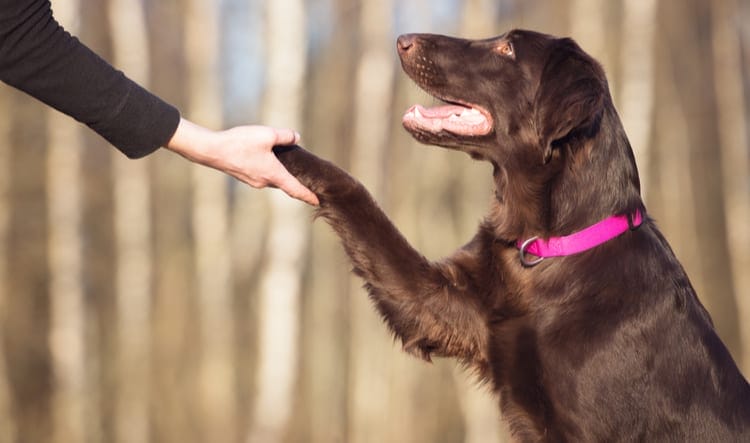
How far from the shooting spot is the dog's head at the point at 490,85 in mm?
3951

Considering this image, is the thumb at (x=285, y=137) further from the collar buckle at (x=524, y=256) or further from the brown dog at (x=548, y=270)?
the collar buckle at (x=524, y=256)

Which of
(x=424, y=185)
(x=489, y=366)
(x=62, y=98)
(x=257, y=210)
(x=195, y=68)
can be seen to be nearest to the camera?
(x=62, y=98)

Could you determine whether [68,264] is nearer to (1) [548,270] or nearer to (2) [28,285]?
(2) [28,285]

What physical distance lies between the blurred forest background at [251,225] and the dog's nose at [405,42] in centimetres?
766

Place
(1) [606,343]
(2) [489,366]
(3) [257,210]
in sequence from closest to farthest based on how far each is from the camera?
(1) [606,343] → (2) [489,366] → (3) [257,210]

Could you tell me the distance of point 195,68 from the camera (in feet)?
46.2

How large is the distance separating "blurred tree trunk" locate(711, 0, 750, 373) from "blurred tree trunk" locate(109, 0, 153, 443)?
11665 millimetres

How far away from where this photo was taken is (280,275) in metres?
12.0

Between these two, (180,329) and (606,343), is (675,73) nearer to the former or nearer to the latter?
(180,329)

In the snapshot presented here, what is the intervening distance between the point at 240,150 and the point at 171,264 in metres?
15.1

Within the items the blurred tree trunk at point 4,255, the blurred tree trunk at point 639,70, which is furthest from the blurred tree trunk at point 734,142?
the blurred tree trunk at point 4,255

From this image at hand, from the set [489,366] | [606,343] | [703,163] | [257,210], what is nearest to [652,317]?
[606,343]

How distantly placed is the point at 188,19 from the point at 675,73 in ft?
37.1

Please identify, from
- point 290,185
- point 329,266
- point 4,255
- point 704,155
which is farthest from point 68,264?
point 704,155
